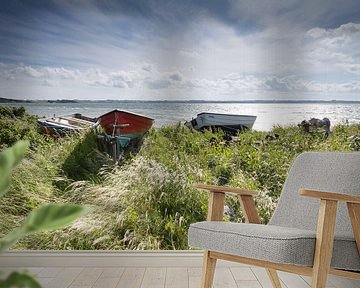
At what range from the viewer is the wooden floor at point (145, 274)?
3.06 m

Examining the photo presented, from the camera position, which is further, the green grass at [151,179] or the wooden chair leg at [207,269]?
the green grass at [151,179]

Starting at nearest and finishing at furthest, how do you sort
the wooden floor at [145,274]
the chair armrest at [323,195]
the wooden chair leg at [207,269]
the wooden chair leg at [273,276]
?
the chair armrest at [323,195]
the wooden chair leg at [207,269]
the wooden chair leg at [273,276]
the wooden floor at [145,274]

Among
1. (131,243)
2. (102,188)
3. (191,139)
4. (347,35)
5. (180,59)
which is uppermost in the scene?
(347,35)

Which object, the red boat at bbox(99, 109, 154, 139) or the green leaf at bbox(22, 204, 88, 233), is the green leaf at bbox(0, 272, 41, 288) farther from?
the red boat at bbox(99, 109, 154, 139)

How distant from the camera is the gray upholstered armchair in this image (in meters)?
1.99

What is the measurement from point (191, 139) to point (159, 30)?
0.89 m

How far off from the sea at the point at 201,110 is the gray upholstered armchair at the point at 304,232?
1314 millimetres

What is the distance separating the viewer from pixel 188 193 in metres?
3.66

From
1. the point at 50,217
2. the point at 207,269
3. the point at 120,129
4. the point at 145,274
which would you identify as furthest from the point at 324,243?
the point at 120,129

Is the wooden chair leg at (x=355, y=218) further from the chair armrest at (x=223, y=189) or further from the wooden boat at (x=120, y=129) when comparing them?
the wooden boat at (x=120, y=129)

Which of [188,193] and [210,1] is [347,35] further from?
[188,193]

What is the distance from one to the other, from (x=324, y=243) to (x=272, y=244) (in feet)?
0.69

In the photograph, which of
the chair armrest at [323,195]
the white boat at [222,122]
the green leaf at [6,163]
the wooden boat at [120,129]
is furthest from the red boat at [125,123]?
the green leaf at [6,163]

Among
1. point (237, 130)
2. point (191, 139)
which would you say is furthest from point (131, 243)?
point (237, 130)
